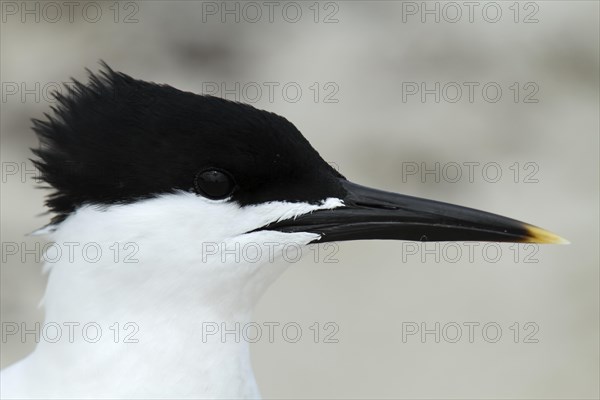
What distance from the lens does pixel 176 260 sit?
3795mm

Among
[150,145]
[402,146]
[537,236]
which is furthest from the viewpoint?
[402,146]

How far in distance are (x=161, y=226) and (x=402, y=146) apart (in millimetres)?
6249

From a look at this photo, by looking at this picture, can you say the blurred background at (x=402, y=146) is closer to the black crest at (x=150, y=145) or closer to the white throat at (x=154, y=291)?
the white throat at (x=154, y=291)

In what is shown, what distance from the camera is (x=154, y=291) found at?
383 cm

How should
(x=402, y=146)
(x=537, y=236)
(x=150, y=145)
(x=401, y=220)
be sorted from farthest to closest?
(x=402, y=146) < (x=537, y=236) < (x=401, y=220) < (x=150, y=145)

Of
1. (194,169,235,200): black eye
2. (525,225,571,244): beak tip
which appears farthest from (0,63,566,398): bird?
(525,225,571,244): beak tip

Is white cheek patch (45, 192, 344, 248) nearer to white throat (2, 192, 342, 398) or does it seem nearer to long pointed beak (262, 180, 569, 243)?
white throat (2, 192, 342, 398)

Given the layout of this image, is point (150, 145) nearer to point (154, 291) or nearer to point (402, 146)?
point (154, 291)

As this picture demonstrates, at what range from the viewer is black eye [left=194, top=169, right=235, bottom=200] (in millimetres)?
3797

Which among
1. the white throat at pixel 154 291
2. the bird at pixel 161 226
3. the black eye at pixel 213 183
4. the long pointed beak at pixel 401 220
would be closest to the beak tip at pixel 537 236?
the long pointed beak at pixel 401 220

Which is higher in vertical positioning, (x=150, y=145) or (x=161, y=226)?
(x=150, y=145)

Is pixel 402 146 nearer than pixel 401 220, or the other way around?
pixel 401 220

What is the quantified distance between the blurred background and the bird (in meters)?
3.89

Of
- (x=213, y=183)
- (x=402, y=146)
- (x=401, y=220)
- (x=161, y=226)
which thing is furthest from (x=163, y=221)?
(x=402, y=146)
